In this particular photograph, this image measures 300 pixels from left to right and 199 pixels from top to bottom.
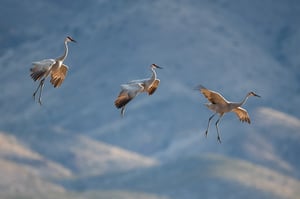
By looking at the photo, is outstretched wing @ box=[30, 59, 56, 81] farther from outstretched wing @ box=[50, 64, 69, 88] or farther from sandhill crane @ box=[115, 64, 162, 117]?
sandhill crane @ box=[115, 64, 162, 117]

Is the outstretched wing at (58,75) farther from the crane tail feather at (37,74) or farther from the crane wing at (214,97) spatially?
the crane wing at (214,97)

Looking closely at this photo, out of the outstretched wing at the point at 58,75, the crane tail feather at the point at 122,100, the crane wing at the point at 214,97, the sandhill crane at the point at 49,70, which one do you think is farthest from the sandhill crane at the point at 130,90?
the outstretched wing at the point at 58,75

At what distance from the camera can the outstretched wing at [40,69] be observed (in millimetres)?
51688

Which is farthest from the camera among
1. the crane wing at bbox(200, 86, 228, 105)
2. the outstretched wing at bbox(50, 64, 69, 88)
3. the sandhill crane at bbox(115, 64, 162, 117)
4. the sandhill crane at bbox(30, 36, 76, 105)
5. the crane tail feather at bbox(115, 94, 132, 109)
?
the outstretched wing at bbox(50, 64, 69, 88)

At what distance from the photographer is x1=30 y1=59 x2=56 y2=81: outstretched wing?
170 ft

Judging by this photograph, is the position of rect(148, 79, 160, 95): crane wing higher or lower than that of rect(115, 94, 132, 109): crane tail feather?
higher

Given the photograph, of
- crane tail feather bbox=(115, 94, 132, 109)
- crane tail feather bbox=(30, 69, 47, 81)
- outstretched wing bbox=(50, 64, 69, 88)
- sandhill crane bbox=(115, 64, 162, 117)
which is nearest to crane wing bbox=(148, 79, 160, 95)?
sandhill crane bbox=(115, 64, 162, 117)

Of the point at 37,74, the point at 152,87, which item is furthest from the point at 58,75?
the point at 152,87

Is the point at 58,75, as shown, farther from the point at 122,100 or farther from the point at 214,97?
the point at 214,97

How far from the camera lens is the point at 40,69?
52.2 meters

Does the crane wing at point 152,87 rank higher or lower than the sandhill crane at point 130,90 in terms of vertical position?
higher

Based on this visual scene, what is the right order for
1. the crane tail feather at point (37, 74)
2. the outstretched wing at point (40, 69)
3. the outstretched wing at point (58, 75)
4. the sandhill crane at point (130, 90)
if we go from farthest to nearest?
the outstretched wing at point (58, 75) < the outstretched wing at point (40, 69) < the crane tail feather at point (37, 74) < the sandhill crane at point (130, 90)

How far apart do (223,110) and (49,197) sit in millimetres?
141498

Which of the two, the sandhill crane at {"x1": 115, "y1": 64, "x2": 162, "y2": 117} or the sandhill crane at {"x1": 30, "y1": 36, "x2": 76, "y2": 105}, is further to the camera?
the sandhill crane at {"x1": 30, "y1": 36, "x2": 76, "y2": 105}
